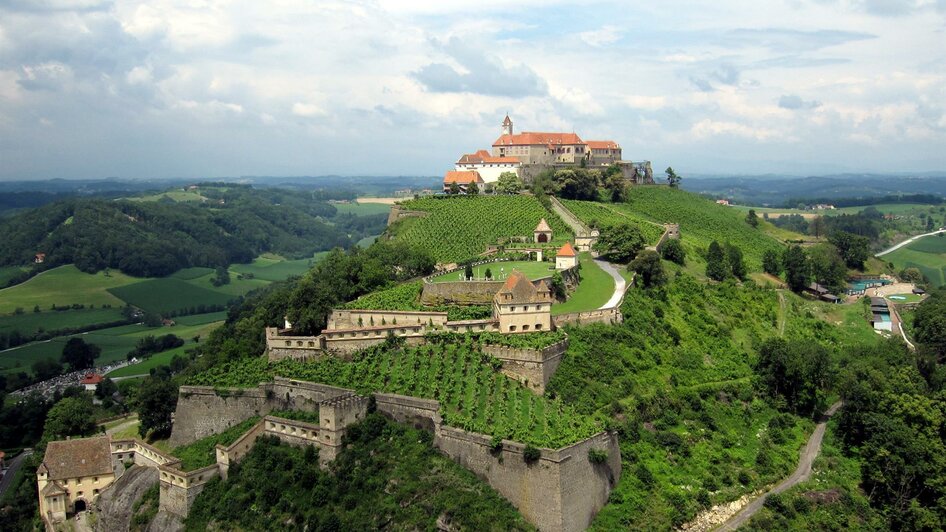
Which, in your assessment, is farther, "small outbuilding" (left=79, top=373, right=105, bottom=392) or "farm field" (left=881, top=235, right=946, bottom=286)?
"farm field" (left=881, top=235, right=946, bottom=286)

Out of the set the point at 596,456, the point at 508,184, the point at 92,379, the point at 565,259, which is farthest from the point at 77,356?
the point at 596,456

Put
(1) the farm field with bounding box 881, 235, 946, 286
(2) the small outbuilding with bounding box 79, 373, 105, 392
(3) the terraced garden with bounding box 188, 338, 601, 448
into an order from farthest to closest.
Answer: (1) the farm field with bounding box 881, 235, 946, 286 → (2) the small outbuilding with bounding box 79, 373, 105, 392 → (3) the terraced garden with bounding box 188, 338, 601, 448

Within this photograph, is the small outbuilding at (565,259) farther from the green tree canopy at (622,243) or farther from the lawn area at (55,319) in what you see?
the lawn area at (55,319)

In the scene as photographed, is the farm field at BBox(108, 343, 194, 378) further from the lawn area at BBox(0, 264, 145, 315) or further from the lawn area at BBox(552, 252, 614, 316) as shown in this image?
the lawn area at BBox(552, 252, 614, 316)

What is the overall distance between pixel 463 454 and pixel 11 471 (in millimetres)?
48014

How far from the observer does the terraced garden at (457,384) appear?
116 feet

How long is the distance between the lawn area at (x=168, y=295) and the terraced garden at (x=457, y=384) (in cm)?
8905

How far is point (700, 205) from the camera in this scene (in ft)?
344

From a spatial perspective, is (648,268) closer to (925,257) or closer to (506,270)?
(506,270)

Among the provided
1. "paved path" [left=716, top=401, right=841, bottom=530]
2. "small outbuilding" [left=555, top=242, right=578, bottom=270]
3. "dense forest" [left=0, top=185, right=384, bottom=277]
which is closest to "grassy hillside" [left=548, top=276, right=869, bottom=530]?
"paved path" [left=716, top=401, right=841, bottom=530]

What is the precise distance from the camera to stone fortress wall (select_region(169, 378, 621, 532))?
3291cm

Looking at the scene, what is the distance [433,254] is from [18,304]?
9201 cm

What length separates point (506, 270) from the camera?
55.2m

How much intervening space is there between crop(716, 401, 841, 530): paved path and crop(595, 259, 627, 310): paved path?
1391 cm
